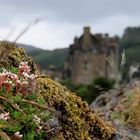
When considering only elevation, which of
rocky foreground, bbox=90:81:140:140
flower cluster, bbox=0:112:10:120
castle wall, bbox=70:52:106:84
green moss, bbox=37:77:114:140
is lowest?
castle wall, bbox=70:52:106:84

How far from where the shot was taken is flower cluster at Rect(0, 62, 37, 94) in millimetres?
4031

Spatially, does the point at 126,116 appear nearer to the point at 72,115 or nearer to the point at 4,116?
the point at 72,115

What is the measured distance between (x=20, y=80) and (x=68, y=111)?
Result: 0.84m

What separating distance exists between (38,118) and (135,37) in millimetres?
159646

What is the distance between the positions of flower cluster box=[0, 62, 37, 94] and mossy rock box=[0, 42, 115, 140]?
1.06ft

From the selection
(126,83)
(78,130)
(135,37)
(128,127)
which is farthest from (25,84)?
(135,37)

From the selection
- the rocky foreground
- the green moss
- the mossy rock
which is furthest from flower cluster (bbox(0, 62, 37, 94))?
the rocky foreground

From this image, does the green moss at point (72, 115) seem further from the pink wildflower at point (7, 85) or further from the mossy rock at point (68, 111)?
the pink wildflower at point (7, 85)

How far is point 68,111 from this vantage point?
5023 millimetres

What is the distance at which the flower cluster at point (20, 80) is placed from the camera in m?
4.03

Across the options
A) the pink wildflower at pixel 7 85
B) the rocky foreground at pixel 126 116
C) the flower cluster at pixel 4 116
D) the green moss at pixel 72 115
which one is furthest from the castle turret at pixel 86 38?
the flower cluster at pixel 4 116

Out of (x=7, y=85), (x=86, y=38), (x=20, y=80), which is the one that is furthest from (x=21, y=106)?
(x=86, y=38)

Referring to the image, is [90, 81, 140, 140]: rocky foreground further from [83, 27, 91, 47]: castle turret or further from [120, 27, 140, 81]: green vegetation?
[120, 27, 140, 81]: green vegetation

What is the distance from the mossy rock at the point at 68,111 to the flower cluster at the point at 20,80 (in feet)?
1.06
